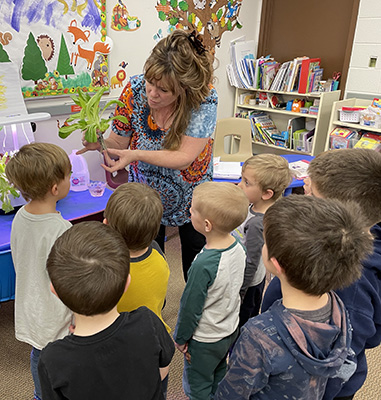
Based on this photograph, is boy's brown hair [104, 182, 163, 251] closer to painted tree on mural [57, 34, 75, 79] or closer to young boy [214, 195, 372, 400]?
young boy [214, 195, 372, 400]

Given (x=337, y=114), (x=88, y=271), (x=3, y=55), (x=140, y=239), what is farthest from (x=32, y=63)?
(x=337, y=114)

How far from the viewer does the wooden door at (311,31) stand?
373cm

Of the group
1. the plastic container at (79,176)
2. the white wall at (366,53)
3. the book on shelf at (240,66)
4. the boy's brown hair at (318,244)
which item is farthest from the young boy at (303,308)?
the book on shelf at (240,66)

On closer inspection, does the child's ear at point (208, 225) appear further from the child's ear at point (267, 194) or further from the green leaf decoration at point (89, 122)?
the green leaf decoration at point (89, 122)

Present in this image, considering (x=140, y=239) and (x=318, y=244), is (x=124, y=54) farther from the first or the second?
(x=318, y=244)

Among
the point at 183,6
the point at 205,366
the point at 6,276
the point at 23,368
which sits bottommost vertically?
the point at 23,368

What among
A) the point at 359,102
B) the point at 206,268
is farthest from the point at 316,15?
the point at 206,268

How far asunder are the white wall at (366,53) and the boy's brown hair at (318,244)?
3.29 metres

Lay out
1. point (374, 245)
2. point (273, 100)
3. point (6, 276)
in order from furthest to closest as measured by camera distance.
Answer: point (273, 100), point (6, 276), point (374, 245)

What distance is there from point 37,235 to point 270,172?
3.28 ft

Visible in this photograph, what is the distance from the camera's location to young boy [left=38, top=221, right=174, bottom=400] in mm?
808

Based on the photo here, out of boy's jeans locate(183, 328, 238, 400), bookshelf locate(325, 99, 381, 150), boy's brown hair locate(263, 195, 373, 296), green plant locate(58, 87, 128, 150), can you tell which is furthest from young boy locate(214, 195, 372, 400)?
bookshelf locate(325, 99, 381, 150)

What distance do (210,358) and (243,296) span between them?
37 cm

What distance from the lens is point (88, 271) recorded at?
0.84 metres
